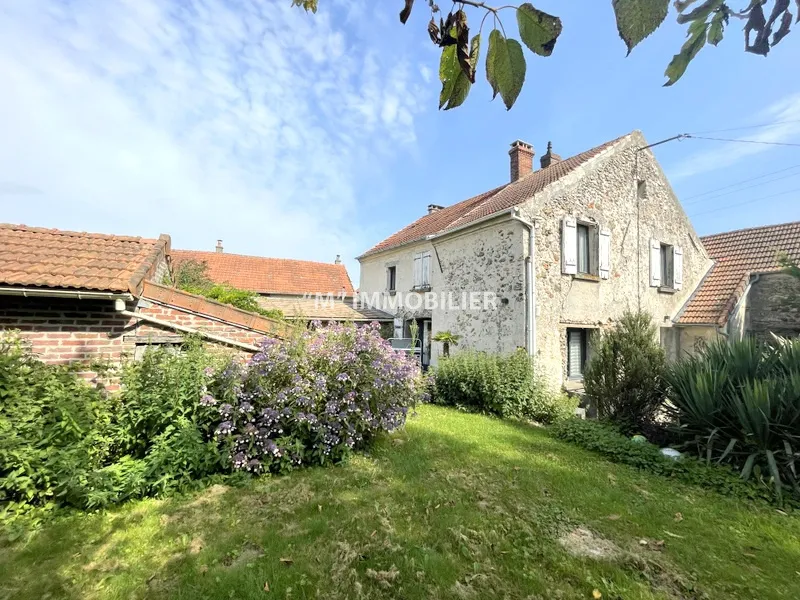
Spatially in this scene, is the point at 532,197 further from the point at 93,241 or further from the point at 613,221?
the point at 93,241

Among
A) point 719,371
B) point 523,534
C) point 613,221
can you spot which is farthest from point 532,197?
point 523,534

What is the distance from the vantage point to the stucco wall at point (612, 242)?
10.2m

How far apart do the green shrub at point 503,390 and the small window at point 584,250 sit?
3.93 meters

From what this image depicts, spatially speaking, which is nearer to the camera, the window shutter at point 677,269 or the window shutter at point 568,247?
the window shutter at point 568,247

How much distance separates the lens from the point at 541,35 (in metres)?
0.97

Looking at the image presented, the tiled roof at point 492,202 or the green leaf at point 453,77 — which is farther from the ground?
the tiled roof at point 492,202

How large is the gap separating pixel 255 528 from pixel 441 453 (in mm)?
3022

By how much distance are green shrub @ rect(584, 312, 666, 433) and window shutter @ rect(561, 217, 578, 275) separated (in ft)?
9.38

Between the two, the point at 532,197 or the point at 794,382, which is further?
the point at 532,197

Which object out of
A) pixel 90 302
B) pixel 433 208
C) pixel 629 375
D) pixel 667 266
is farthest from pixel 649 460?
pixel 433 208

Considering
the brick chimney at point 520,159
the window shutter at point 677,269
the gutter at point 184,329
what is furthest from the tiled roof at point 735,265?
the gutter at point 184,329

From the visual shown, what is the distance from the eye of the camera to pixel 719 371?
6164 mm

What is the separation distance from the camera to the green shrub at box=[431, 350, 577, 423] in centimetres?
867

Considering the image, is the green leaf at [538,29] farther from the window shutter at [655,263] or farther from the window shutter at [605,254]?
the window shutter at [655,263]
